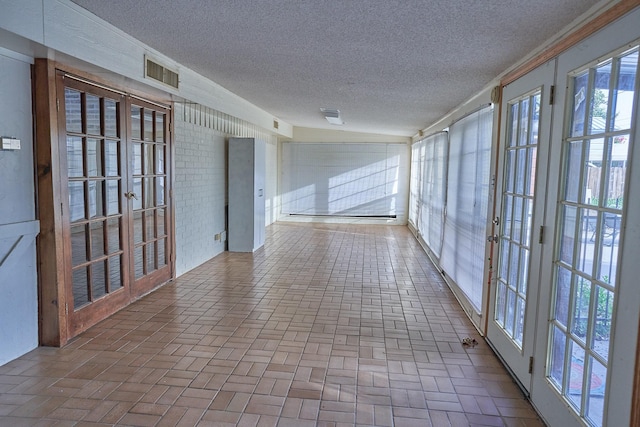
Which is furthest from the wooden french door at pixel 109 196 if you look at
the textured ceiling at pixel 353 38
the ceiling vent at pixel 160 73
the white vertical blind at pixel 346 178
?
the white vertical blind at pixel 346 178

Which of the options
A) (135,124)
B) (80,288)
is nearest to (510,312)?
(80,288)

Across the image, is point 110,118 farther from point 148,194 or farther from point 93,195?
point 148,194

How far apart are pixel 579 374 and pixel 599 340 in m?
0.27

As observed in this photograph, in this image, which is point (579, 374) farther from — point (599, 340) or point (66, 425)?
point (66, 425)

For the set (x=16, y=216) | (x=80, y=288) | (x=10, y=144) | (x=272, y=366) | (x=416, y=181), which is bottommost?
(x=272, y=366)

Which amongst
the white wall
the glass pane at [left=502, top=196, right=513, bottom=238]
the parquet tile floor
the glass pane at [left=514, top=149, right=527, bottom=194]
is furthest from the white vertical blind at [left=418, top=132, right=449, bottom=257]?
the white wall

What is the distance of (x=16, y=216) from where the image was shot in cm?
300

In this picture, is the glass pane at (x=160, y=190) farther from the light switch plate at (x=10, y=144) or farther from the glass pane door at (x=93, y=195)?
the light switch plate at (x=10, y=144)

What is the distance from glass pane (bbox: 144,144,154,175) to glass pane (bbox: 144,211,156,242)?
0.45 m

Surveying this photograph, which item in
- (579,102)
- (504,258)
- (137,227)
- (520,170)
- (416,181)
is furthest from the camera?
(416,181)

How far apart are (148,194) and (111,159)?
0.78 m

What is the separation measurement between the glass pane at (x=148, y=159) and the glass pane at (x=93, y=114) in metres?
0.86

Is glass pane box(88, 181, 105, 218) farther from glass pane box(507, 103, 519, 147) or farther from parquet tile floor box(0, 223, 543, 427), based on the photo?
glass pane box(507, 103, 519, 147)

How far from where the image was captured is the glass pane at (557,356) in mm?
2273
